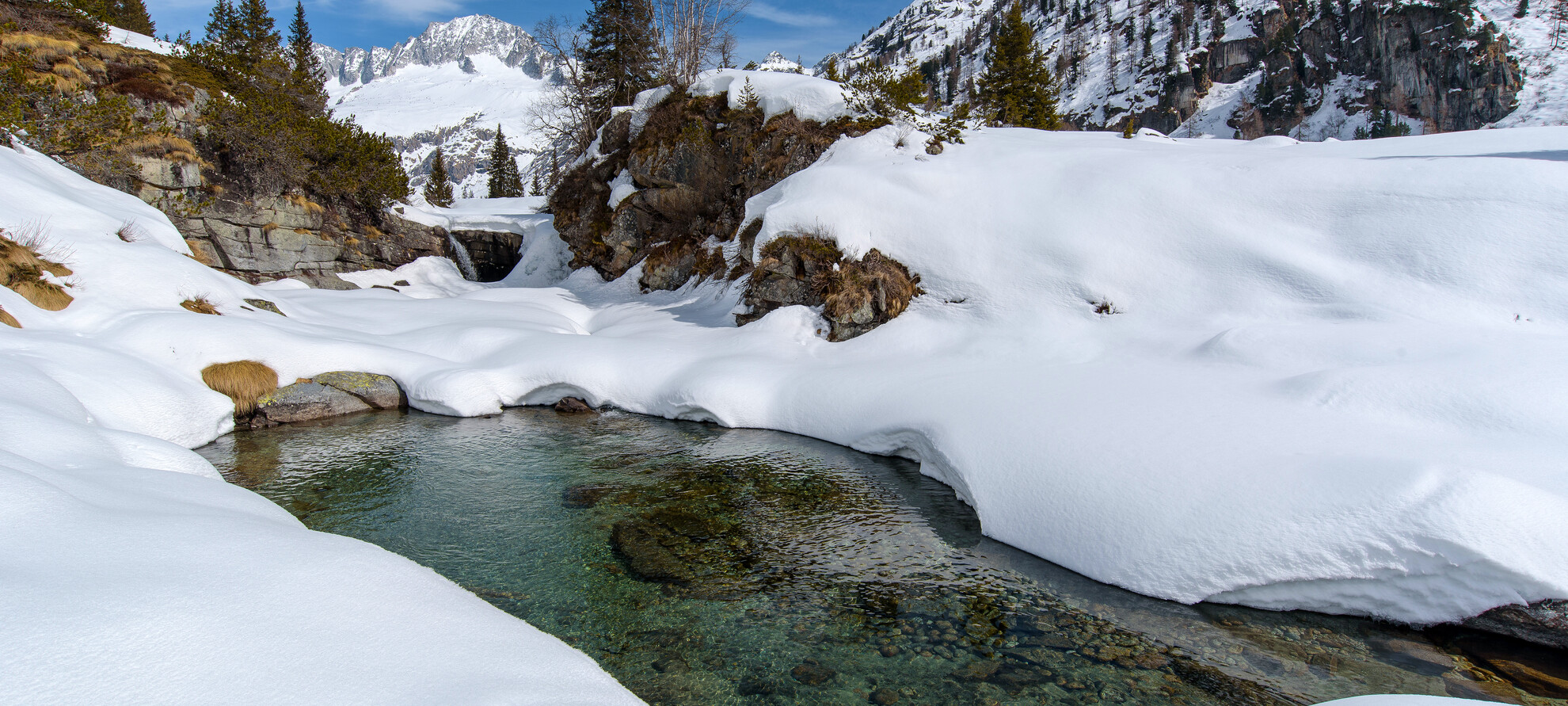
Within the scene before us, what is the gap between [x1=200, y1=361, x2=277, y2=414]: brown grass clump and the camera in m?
9.95

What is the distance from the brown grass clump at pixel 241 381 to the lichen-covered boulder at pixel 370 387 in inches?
31.0

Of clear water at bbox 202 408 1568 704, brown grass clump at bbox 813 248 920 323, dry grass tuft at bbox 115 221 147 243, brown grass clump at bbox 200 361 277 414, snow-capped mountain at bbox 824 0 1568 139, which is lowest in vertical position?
clear water at bbox 202 408 1568 704

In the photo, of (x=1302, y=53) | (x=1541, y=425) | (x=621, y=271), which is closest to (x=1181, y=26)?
(x=1302, y=53)

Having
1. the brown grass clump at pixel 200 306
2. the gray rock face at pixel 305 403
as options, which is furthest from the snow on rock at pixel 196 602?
the brown grass clump at pixel 200 306

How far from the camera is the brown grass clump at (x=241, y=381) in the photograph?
9.95m

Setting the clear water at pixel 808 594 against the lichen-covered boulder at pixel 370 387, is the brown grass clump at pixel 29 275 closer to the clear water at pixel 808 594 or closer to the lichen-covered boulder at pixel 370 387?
the lichen-covered boulder at pixel 370 387

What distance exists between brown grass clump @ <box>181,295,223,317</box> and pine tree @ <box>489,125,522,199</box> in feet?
152

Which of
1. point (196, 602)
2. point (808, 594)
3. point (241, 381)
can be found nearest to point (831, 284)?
point (808, 594)

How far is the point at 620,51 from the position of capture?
98.6 feet

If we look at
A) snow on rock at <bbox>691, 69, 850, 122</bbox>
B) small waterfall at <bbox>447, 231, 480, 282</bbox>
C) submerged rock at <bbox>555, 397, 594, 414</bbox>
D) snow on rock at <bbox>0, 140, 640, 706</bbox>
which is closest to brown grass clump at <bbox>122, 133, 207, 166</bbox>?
small waterfall at <bbox>447, 231, 480, 282</bbox>

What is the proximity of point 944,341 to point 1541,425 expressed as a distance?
6869 mm

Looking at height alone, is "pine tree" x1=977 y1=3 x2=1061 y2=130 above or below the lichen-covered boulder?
above

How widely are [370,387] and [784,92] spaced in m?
13.8

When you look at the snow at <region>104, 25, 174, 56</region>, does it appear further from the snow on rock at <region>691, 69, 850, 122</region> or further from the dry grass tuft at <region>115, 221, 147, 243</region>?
the snow on rock at <region>691, 69, 850, 122</region>
